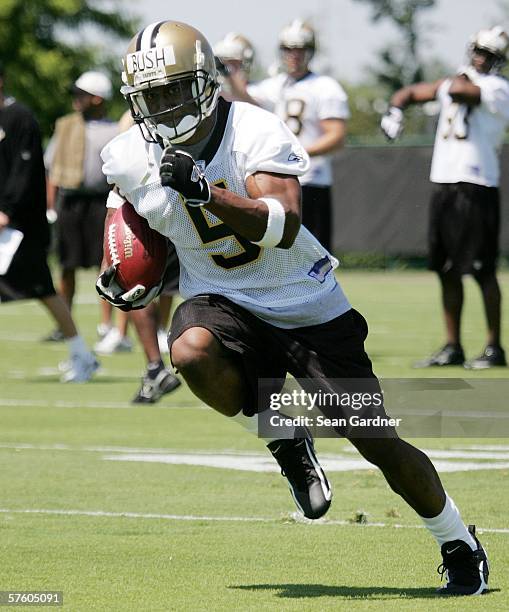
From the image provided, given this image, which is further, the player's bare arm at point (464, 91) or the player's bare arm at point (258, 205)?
the player's bare arm at point (464, 91)

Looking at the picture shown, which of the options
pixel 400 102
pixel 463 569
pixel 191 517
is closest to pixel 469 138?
pixel 400 102

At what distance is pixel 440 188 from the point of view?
1026 cm

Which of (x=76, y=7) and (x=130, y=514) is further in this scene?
(x=76, y=7)

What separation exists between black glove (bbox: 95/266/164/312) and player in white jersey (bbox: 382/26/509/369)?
5435 millimetres

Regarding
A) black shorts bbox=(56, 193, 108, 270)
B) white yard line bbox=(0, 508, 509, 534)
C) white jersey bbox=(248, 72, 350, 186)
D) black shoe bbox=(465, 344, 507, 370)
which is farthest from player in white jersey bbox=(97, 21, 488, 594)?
black shorts bbox=(56, 193, 108, 270)

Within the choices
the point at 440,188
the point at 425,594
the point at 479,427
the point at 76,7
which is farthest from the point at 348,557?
the point at 76,7

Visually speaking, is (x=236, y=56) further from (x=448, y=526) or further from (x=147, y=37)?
(x=448, y=526)

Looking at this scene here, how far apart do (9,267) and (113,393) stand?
1053 mm

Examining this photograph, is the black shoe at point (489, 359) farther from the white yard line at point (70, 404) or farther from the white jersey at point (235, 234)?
the white jersey at point (235, 234)

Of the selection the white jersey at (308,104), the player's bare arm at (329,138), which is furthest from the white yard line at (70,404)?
the white jersey at (308,104)

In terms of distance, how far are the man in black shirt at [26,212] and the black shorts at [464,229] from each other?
2639mm

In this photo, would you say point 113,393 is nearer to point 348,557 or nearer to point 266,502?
point 266,502

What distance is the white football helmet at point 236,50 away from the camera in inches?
376

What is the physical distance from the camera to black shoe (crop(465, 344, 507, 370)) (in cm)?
973
